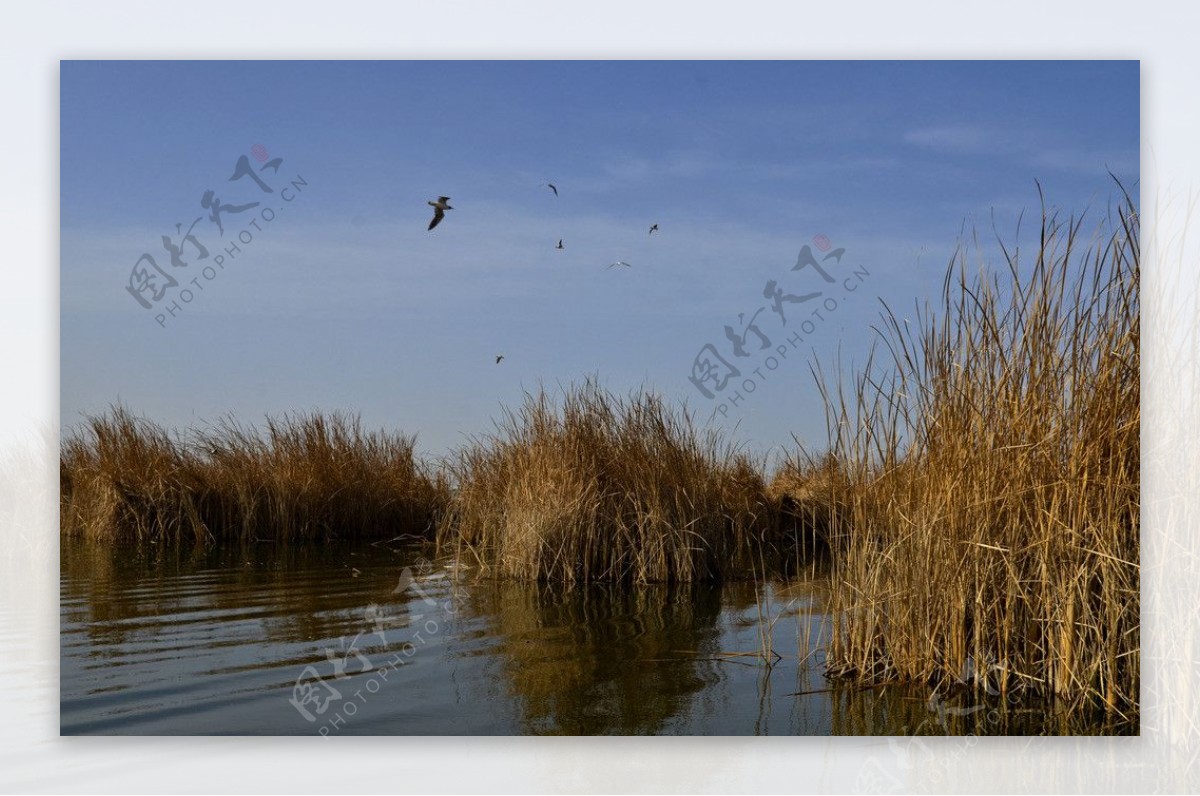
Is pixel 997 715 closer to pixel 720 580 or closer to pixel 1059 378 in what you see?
pixel 1059 378

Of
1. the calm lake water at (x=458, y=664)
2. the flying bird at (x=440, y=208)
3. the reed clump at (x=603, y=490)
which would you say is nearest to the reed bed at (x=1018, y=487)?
the calm lake water at (x=458, y=664)

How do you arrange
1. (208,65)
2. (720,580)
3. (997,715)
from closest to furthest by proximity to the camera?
(997,715)
(208,65)
(720,580)

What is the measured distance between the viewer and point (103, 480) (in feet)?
21.0

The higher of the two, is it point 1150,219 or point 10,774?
point 1150,219

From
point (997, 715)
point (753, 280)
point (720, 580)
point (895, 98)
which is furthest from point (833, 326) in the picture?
point (720, 580)

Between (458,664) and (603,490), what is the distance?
1814 millimetres

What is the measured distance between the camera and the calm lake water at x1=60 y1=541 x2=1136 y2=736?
3.23 metres

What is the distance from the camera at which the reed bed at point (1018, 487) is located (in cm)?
317

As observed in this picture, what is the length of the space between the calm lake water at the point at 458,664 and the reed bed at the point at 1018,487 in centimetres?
17

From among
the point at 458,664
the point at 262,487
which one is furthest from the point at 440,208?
the point at 262,487

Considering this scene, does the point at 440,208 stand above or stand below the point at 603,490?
above

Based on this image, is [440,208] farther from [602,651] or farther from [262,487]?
[262,487]

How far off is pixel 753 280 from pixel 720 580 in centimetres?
213

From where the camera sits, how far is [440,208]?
3889 millimetres
